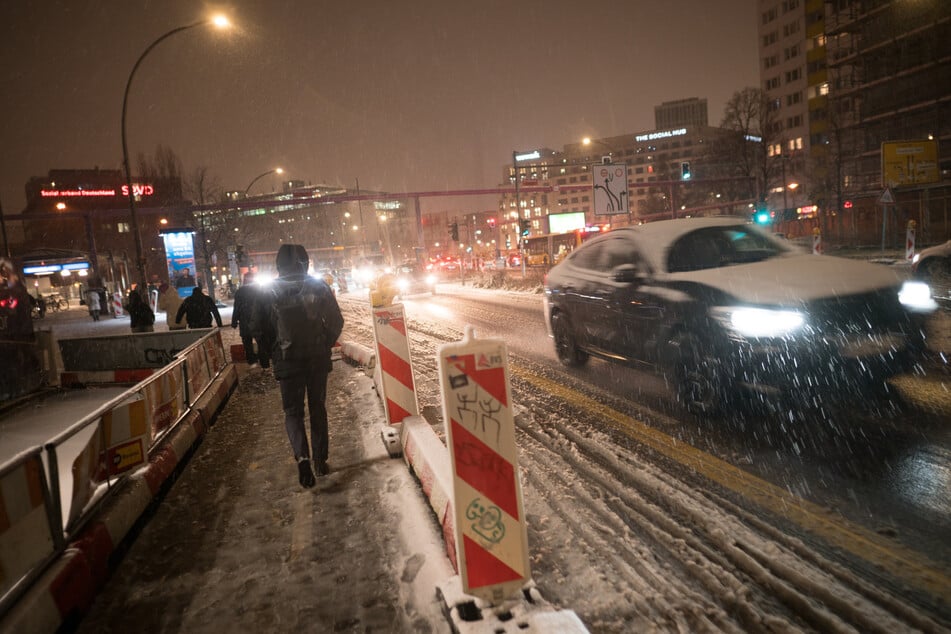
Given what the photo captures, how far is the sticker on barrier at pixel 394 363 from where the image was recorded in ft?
17.4

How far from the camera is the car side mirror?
5.98m

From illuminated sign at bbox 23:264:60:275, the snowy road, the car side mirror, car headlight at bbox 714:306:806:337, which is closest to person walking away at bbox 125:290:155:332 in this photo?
the snowy road

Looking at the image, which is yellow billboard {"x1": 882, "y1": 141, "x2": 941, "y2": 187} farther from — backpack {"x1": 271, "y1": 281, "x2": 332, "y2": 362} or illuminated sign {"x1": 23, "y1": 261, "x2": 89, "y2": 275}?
illuminated sign {"x1": 23, "y1": 261, "x2": 89, "y2": 275}

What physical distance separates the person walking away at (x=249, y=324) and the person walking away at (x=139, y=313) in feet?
23.5

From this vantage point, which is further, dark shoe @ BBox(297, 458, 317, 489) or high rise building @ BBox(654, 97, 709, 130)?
high rise building @ BBox(654, 97, 709, 130)

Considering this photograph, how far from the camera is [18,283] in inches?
416

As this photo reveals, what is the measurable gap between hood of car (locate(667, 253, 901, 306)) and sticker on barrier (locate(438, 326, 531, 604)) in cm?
317

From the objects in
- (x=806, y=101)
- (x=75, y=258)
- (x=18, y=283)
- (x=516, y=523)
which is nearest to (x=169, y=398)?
(x=516, y=523)

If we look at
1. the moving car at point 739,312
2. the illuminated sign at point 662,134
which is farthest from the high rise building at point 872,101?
the illuminated sign at point 662,134

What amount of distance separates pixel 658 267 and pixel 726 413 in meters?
1.60

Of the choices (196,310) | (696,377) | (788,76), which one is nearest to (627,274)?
(696,377)

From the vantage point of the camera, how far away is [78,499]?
363 cm

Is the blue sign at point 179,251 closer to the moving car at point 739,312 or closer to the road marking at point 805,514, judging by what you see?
the moving car at point 739,312

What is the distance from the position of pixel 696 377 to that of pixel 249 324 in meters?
4.04
